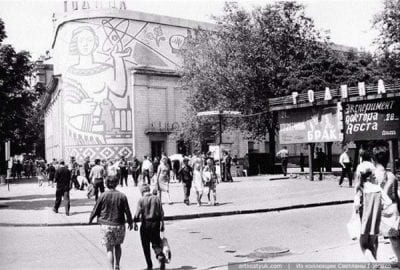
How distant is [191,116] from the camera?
132ft

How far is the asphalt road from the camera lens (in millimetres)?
8211

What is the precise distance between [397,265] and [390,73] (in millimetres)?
29959

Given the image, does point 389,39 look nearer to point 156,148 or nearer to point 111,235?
point 156,148

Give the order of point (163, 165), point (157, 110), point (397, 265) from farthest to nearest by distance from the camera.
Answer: point (157, 110), point (163, 165), point (397, 265)

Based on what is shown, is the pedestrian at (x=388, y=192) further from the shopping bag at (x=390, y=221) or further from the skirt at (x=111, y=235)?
the skirt at (x=111, y=235)

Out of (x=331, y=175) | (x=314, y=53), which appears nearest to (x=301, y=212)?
(x=331, y=175)

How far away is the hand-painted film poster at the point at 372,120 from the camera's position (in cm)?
2242

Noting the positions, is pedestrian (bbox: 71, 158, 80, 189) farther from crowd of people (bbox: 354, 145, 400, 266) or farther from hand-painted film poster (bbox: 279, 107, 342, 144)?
crowd of people (bbox: 354, 145, 400, 266)

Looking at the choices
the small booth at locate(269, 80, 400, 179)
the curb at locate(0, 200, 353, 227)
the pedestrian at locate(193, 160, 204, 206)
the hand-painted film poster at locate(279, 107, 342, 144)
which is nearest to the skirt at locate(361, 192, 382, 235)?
the curb at locate(0, 200, 353, 227)

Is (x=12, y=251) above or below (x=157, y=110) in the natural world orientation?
below

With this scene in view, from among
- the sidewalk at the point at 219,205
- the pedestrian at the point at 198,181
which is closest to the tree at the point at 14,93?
the sidewalk at the point at 219,205

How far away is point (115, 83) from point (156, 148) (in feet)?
25.7

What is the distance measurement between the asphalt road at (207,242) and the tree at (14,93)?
521cm

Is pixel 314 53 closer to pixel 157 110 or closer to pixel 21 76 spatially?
pixel 157 110
